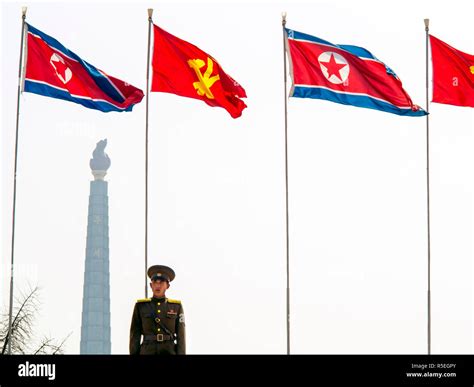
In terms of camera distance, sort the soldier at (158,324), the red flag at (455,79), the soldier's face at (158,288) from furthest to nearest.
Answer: the red flag at (455,79) → the soldier's face at (158,288) → the soldier at (158,324)

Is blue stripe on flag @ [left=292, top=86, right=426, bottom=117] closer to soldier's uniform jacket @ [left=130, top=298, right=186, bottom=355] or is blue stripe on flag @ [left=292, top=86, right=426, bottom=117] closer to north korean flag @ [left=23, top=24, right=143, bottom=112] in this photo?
north korean flag @ [left=23, top=24, right=143, bottom=112]

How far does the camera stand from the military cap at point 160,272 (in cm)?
2197

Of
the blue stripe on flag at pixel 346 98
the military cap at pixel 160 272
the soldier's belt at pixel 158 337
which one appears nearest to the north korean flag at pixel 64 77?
the blue stripe on flag at pixel 346 98

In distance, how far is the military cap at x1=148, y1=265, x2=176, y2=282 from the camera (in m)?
22.0

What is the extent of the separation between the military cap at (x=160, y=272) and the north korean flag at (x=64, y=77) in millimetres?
9905

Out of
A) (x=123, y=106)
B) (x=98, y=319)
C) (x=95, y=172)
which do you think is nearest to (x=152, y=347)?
(x=123, y=106)

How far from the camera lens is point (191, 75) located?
3144 cm

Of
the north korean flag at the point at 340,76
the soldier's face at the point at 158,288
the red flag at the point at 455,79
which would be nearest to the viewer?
the soldier's face at the point at 158,288

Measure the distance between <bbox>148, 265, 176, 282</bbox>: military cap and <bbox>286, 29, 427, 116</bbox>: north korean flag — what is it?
33.9ft

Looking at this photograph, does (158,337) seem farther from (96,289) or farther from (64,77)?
(96,289)

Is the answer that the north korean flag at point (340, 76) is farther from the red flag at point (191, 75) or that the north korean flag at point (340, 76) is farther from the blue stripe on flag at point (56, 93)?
the blue stripe on flag at point (56, 93)

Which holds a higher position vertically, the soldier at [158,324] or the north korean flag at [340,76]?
the north korean flag at [340,76]
